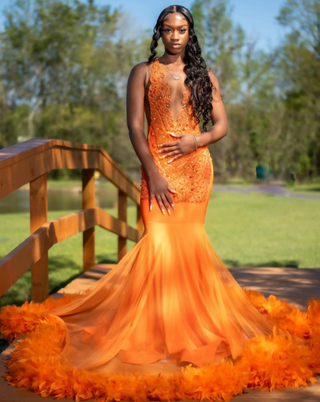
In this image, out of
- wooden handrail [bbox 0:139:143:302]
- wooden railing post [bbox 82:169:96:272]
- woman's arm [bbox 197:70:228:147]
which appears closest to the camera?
wooden handrail [bbox 0:139:143:302]

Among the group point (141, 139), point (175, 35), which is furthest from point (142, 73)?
point (141, 139)

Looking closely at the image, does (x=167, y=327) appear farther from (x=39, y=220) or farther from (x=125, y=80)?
(x=125, y=80)

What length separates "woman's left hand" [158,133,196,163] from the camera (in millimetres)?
3328

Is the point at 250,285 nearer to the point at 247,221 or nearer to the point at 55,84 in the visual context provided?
the point at 247,221

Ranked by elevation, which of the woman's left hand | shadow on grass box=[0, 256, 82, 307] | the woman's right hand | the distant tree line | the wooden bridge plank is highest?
the distant tree line

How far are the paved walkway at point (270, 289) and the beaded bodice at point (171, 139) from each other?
1239mm

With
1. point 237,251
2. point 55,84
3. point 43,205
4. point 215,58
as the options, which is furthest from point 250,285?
point 55,84

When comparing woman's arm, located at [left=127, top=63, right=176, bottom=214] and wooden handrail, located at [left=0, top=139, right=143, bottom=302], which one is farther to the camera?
woman's arm, located at [left=127, top=63, right=176, bottom=214]

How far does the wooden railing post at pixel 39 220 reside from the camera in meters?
3.96

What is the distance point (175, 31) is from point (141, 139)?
66cm

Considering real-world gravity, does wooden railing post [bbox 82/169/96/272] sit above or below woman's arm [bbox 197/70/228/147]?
below

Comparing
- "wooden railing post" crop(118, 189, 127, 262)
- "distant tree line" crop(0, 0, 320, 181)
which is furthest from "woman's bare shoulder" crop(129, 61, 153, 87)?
"distant tree line" crop(0, 0, 320, 181)

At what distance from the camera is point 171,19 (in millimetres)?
3281

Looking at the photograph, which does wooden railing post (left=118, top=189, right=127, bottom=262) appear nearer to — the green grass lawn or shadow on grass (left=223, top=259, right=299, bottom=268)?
the green grass lawn
